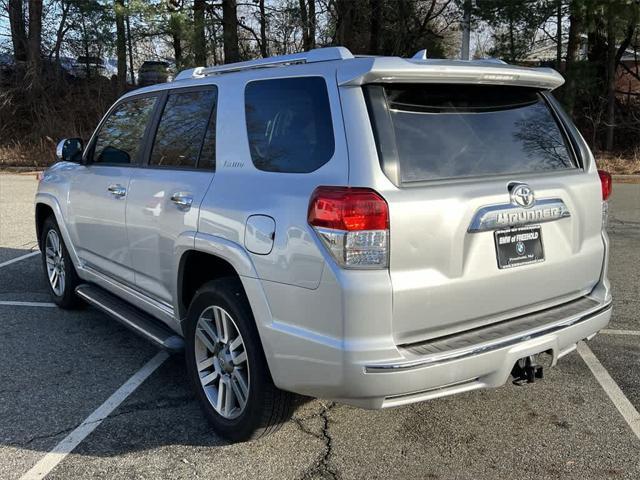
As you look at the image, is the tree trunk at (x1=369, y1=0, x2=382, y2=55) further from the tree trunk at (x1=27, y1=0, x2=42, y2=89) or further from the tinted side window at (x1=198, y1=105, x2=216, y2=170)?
the tinted side window at (x1=198, y1=105, x2=216, y2=170)

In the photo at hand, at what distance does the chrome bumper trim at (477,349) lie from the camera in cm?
263

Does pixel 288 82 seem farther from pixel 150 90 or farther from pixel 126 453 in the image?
pixel 126 453

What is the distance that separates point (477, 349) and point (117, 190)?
2711mm

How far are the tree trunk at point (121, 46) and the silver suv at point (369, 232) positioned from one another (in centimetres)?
1622

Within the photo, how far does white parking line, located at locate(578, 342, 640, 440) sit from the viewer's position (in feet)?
11.6

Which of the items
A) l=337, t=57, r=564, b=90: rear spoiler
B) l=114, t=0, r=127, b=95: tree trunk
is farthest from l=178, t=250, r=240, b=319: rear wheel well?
l=114, t=0, r=127, b=95: tree trunk

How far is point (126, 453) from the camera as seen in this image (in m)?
3.25

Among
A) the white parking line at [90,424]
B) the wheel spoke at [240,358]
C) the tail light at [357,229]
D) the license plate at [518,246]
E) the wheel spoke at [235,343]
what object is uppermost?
the tail light at [357,229]

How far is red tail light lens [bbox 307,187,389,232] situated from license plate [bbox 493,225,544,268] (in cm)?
62

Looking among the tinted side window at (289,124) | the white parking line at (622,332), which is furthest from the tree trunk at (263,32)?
the tinted side window at (289,124)

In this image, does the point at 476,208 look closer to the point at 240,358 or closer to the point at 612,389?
the point at 240,358

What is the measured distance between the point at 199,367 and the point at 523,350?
5.76ft

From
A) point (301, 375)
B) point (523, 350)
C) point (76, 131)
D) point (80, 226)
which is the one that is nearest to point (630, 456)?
point (523, 350)

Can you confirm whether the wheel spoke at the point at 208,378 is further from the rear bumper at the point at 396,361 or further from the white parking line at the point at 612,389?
the white parking line at the point at 612,389
